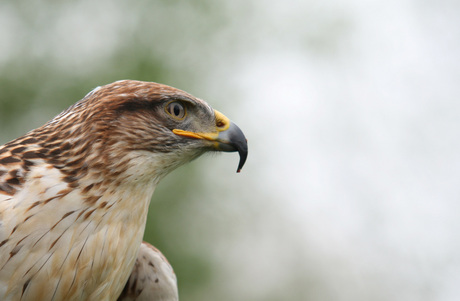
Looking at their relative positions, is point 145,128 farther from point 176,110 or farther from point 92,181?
point 92,181

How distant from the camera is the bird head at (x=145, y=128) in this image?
2338 millimetres

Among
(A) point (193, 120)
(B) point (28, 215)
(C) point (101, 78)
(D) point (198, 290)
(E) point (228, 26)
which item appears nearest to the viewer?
(B) point (28, 215)

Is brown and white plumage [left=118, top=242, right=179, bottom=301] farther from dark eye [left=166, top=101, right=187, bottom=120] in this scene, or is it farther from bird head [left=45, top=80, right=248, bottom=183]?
dark eye [left=166, top=101, right=187, bottom=120]

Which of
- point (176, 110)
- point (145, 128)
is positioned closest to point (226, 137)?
point (176, 110)

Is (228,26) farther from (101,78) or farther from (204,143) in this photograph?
(204,143)

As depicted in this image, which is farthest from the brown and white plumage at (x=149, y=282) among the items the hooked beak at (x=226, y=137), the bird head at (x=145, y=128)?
the hooked beak at (x=226, y=137)

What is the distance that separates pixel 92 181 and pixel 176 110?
52 cm

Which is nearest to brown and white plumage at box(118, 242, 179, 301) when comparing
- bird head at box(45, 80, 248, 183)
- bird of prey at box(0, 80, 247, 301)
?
bird of prey at box(0, 80, 247, 301)

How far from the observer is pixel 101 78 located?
494 inches

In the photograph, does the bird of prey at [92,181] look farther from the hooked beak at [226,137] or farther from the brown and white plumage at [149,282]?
the brown and white plumage at [149,282]

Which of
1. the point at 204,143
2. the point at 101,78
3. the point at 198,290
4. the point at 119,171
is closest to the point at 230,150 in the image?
the point at 204,143

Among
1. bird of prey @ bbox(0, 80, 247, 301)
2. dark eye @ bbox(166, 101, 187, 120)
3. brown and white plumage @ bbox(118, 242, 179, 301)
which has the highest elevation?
dark eye @ bbox(166, 101, 187, 120)

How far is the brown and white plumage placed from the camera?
286cm

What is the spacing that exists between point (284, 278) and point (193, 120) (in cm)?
1071
